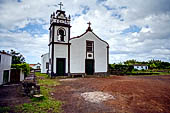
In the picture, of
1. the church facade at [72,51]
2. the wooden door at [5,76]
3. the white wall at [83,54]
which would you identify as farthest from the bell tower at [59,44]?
the wooden door at [5,76]

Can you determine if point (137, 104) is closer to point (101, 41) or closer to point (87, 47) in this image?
point (87, 47)

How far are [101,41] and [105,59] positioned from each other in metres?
2.97

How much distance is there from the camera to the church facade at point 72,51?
1664 cm

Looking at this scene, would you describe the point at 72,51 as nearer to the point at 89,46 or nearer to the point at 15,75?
the point at 89,46

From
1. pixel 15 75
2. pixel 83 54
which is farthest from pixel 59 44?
pixel 15 75

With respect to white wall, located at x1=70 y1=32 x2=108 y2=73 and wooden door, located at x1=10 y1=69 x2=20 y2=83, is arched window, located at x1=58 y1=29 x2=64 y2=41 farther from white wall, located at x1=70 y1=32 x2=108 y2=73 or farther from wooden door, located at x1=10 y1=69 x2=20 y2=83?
wooden door, located at x1=10 y1=69 x2=20 y2=83

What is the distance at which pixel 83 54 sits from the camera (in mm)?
18266

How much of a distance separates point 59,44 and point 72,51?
205 cm

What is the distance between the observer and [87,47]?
18766 millimetres

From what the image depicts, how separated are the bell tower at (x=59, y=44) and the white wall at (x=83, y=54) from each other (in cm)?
87

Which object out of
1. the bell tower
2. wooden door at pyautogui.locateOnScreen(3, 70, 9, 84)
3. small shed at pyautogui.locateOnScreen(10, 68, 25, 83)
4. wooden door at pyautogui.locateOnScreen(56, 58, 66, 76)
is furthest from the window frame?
wooden door at pyautogui.locateOnScreen(3, 70, 9, 84)

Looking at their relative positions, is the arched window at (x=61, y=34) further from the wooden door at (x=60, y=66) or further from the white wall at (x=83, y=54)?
the wooden door at (x=60, y=66)

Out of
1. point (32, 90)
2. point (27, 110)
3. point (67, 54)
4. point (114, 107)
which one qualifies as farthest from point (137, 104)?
point (67, 54)

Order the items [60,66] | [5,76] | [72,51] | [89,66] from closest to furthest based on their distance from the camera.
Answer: [5,76] → [60,66] → [72,51] → [89,66]
